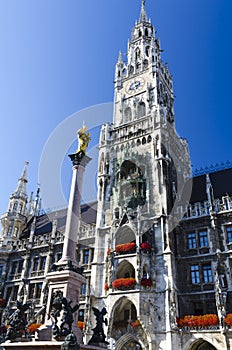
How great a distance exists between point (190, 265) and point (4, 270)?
2170 centimetres

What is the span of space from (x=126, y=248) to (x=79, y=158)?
954 centimetres

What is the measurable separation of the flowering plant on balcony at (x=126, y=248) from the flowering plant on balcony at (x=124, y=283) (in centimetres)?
236

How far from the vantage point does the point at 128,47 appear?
47.0 metres

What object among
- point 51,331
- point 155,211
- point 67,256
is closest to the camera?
point 51,331

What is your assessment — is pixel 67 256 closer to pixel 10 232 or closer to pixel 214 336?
pixel 214 336

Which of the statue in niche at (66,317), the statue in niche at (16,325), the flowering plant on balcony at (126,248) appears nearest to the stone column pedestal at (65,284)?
the statue in niche at (16,325)

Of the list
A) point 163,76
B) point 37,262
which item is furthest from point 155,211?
point 163,76

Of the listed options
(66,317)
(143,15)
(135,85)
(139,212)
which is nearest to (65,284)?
(66,317)

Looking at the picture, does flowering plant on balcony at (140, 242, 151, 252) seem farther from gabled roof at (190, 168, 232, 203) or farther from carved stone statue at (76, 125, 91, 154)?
carved stone statue at (76, 125, 91, 154)

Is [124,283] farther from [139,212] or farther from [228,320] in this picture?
[228,320]

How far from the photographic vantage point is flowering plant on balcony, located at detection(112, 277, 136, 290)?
23859 mm

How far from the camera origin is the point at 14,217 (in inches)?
1560

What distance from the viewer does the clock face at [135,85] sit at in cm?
3942

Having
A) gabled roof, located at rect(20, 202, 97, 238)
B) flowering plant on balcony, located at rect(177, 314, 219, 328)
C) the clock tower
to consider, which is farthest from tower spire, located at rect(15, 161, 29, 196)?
flowering plant on balcony, located at rect(177, 314, 219, 328)
